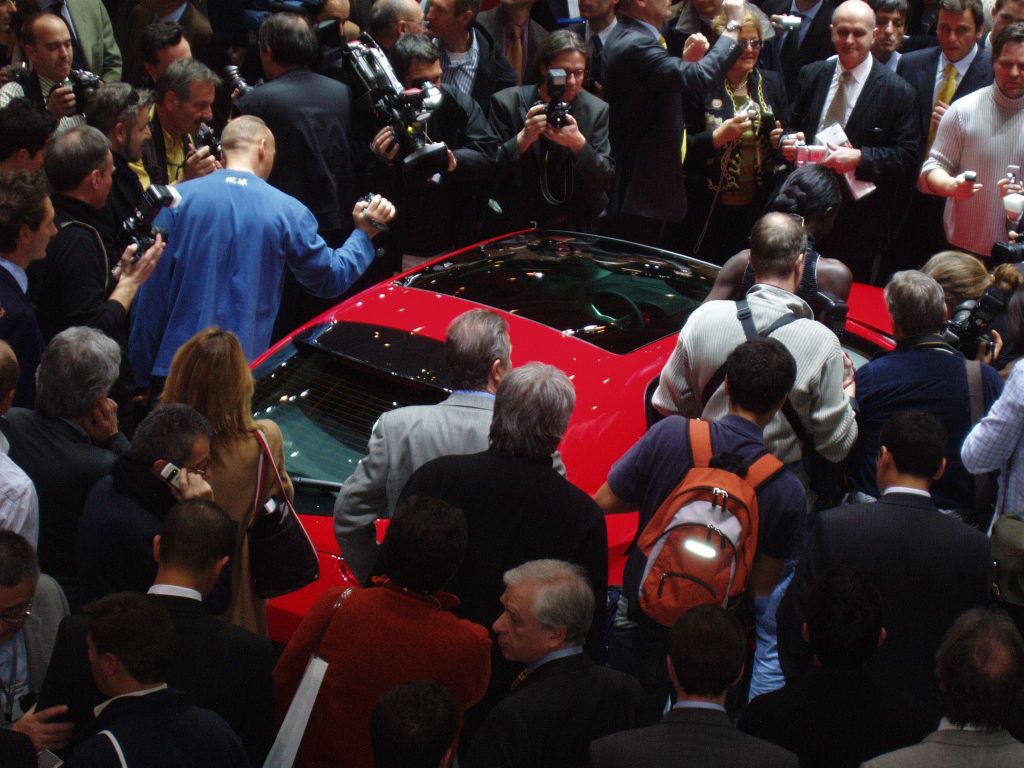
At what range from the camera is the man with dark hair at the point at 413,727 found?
2.89 meters

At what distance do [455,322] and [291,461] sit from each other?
1004mm

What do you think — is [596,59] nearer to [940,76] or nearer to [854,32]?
[854,32]

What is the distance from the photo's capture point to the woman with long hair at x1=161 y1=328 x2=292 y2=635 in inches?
163

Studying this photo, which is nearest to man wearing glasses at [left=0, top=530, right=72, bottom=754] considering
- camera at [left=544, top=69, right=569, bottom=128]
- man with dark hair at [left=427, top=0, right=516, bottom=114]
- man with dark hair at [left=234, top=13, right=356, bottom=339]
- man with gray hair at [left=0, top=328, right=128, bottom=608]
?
man with gray hair at [left=0, top=328, right=128, bottom=608]

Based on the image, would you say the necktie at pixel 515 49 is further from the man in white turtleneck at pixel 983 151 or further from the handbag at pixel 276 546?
the handbag at pixel 276 546

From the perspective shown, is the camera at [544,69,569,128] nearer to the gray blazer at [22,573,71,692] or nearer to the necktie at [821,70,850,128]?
the necktie at [821,70,850,128]

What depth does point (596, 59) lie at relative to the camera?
8.57 metres

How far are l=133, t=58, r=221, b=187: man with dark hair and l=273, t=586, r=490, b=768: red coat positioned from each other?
3688 mm

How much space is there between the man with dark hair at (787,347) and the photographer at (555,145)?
8.67 feet

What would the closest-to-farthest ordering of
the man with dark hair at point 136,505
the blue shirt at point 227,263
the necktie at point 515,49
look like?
the man with dark hair at point 136,505
the blue shirt at point 227,263
the necktie at point 515,49

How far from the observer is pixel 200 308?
591 centimetres

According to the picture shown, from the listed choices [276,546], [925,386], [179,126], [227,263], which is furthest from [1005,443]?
[179,126]

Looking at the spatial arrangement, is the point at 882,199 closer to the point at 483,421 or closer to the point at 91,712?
the point at 483,421

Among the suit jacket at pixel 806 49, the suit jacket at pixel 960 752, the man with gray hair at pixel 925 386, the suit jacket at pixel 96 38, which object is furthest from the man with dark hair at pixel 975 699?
the suit jacket at pixel 96 38
